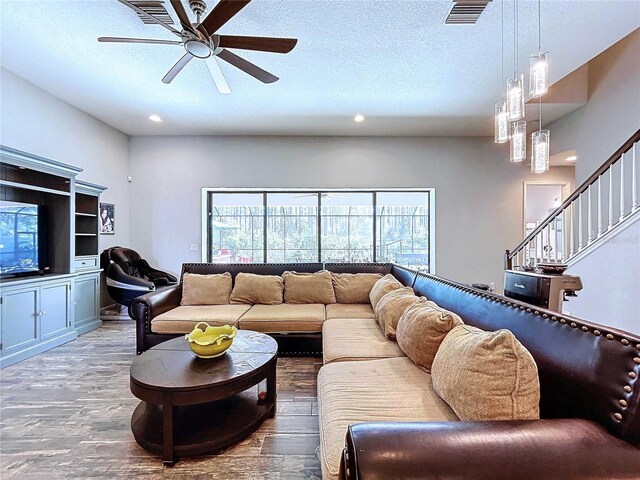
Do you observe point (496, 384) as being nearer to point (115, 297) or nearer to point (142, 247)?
point (115, 297)

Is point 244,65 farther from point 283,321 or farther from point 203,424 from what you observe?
point 203,424

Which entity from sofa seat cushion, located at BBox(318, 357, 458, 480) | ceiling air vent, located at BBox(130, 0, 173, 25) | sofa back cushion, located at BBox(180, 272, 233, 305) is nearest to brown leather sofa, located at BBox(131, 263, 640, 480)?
sofa seat cushion, located at BBox(318, 357, 458, 480)

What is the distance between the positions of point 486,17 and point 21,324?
5.19 m

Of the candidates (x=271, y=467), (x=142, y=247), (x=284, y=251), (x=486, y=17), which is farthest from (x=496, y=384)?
Answer: (x=142, y=247)

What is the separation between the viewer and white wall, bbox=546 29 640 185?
376cm

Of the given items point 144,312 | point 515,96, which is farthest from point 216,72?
point 515,96

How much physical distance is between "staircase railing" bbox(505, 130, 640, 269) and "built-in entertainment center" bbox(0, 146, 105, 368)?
5464mm

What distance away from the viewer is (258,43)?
2.20 metres

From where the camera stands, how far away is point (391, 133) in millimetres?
5137

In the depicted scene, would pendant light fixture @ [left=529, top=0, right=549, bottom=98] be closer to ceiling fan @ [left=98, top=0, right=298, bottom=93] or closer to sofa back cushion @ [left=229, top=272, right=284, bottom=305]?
ceiling fan @ [left=98, top=0, right=298, bottom=93]

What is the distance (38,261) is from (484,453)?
4.60 meters

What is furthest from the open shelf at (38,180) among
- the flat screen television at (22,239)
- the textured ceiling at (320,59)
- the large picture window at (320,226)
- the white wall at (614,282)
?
the white wall at (614,282)

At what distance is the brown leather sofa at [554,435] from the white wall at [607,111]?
4403 mm

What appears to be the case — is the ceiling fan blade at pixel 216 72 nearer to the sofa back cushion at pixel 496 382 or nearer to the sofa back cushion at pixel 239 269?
the sofa back cushion at pixel 239 269
